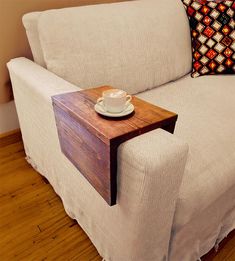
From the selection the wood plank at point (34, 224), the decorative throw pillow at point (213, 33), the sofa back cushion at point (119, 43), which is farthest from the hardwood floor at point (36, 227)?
the decorative throw pillow at point (213, 33)

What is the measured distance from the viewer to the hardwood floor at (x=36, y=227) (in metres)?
0.95

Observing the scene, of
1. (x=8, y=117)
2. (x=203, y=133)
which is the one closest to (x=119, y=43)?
(x=203, y=133)

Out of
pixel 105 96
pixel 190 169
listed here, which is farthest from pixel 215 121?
pixel 105 96

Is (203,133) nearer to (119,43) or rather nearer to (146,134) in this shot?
(146,134)

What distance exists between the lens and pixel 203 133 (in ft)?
2.94

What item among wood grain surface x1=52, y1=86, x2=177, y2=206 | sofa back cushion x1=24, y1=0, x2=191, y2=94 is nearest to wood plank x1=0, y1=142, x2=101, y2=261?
wood grain surface x1=52, y1=86, x2=177, y2=206

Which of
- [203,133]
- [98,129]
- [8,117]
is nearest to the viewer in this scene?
[98,129]

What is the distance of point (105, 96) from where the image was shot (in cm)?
62

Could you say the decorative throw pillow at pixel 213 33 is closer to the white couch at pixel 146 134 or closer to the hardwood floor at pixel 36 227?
the white couch at pixel 146 134

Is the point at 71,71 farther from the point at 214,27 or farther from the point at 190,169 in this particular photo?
the point at 214,27

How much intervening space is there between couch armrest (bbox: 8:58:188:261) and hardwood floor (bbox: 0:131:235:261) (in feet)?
0.28

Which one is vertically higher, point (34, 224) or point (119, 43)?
point (119, 43)

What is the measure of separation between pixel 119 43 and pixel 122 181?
723 millimetres

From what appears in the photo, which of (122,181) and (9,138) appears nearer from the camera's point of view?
(122,181)
